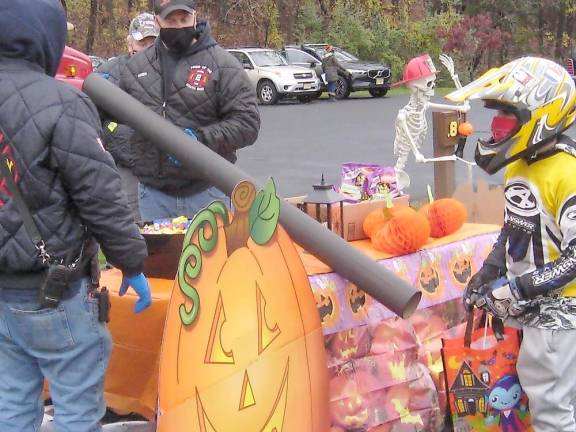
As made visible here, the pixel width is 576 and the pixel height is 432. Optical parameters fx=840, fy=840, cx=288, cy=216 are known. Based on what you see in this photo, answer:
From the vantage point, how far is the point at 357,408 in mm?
3381

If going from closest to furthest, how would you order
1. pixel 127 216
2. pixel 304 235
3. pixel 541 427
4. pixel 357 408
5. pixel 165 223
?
pixel 127 216 < pixel 304 235 < pixel 541 427 < pixel 357 408 < pixel 165 223

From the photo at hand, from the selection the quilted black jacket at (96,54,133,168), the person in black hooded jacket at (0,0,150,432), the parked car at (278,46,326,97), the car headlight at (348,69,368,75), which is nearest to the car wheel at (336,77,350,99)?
the car headlight at (348,69,368,75)

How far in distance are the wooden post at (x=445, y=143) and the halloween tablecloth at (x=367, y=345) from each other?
1248mm

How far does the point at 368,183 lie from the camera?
421cm

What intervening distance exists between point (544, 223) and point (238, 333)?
1.13m

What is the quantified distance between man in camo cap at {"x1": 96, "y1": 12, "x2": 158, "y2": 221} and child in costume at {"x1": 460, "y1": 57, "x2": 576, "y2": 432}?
6.36 ft

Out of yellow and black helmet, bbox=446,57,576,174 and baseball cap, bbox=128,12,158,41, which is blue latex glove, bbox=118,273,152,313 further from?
baseball cap, bbox=128,12,158,41

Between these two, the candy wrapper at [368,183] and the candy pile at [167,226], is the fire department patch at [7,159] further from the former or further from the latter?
the candy wrapper at [368,183]

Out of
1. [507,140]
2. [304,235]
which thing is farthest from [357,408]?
[507,140]

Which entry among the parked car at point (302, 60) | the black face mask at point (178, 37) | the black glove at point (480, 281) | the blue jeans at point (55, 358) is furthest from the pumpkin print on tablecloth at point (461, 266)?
the parked car at point (302, 60)

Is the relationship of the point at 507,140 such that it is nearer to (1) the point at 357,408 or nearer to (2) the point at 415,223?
(2) the point at 415,223

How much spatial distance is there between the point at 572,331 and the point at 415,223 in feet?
3.28

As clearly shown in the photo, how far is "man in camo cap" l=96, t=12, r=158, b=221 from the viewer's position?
4.32m

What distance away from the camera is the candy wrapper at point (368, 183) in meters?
4.20
